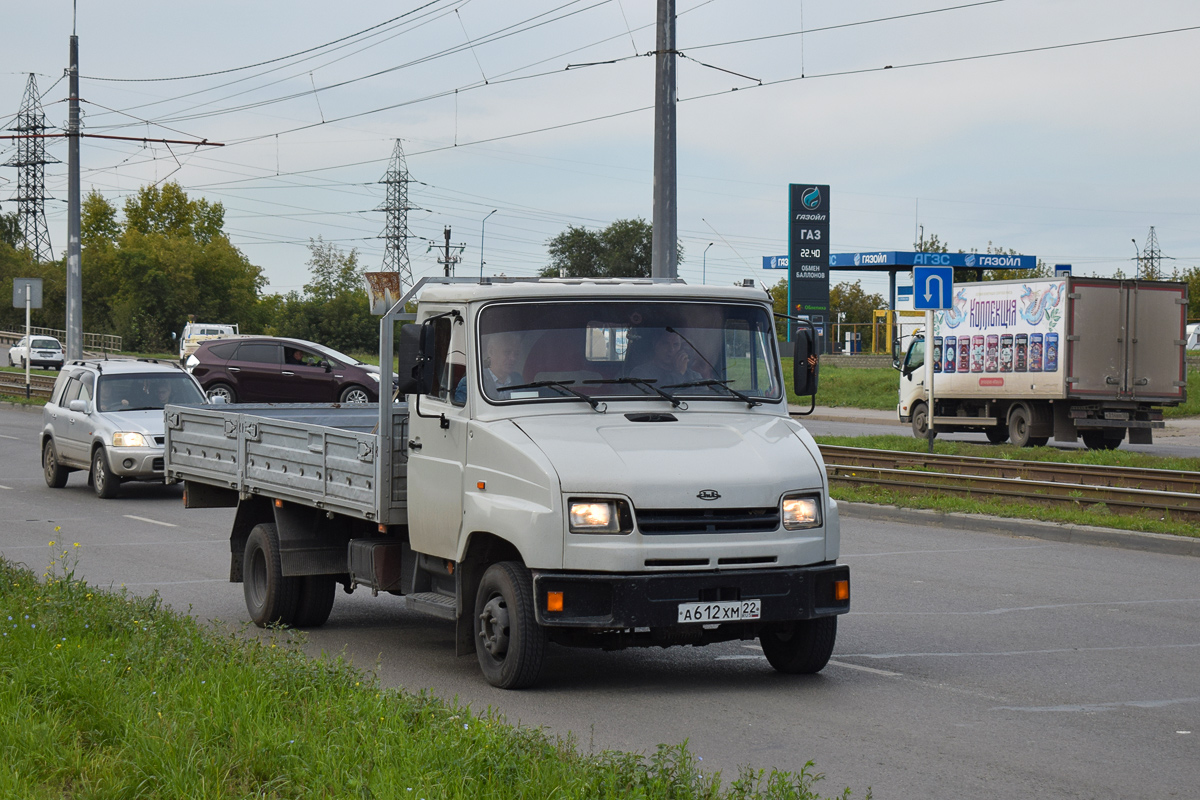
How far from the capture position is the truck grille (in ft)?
22.8

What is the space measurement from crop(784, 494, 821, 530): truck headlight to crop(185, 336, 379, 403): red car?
2454 centimetres

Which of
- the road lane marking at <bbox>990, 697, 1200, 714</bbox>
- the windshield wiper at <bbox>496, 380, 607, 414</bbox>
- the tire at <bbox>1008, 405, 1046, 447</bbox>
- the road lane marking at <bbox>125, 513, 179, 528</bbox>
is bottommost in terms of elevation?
the road lane marking at <bbox>990, 697, 1200, 714</bbox>

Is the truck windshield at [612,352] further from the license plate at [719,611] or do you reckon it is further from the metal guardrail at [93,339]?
the metal guardrail at [93,339]

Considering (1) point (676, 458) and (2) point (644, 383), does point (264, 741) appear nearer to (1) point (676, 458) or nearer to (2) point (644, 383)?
(1) point (676, 458)

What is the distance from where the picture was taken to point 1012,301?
2812 cm

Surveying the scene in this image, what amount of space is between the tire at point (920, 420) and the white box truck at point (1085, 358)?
151 centimetres

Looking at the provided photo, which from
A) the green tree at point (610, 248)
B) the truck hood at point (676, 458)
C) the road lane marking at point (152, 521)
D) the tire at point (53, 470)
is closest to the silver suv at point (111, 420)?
the tire at point (53, 470)

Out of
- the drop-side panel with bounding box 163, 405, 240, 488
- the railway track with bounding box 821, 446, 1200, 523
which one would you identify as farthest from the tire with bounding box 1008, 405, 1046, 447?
the drop-side panel with bounding box 163, 405, 240, 488

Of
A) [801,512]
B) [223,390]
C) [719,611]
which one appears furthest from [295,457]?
[223,390]

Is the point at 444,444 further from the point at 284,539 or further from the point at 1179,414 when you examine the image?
the point at 1179,414

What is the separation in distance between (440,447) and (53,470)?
13.7m

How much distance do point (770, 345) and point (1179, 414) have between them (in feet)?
107

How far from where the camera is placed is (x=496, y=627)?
7.29 m

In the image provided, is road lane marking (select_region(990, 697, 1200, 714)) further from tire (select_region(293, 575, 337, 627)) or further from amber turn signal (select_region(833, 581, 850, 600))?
tire (select_region(293, 575, 337, 627))
